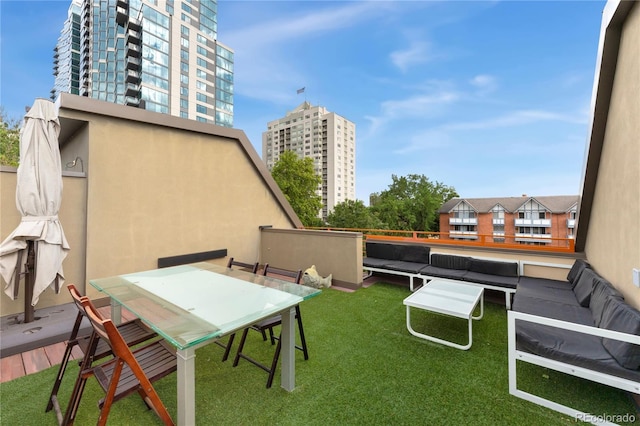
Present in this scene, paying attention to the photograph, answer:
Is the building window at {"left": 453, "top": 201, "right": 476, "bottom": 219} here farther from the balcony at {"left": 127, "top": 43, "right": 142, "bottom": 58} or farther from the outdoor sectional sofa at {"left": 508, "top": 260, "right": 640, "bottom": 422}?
the balcony at {"left": 127, "top": 43, "right": 142, "bottom": 58}

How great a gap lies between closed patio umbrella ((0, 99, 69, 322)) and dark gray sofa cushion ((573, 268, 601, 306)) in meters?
6.62

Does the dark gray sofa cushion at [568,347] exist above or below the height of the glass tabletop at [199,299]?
below

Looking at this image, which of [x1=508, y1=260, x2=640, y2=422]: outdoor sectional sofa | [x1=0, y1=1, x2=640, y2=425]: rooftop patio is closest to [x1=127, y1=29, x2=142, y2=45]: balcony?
[x1=0, y1=1, x2=640, y2=425]: rooftop patio

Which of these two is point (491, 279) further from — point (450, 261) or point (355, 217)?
point (355, 217)

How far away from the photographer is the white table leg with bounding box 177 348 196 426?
155 cm

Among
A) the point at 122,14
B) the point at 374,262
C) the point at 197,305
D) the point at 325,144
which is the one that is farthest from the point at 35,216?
the point at 325,144

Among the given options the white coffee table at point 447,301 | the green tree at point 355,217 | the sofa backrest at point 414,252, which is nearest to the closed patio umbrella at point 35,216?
the white coffee table at point 447,301

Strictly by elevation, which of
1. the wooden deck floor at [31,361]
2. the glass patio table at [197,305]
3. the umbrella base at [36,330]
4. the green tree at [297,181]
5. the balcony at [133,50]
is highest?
the balcony at [133,50]

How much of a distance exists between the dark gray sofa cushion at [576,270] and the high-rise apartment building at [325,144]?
48857 millimetres

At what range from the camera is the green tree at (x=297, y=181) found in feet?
77.8

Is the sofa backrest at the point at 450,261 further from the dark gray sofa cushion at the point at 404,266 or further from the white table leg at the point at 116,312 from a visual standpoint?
the white table leg at the point at 116,312

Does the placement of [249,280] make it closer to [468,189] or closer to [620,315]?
[620,315]

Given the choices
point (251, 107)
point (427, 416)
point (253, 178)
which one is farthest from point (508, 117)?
point (251, 107)

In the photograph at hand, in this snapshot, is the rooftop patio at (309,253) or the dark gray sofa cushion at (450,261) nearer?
the rooftop patio at (309,253)
